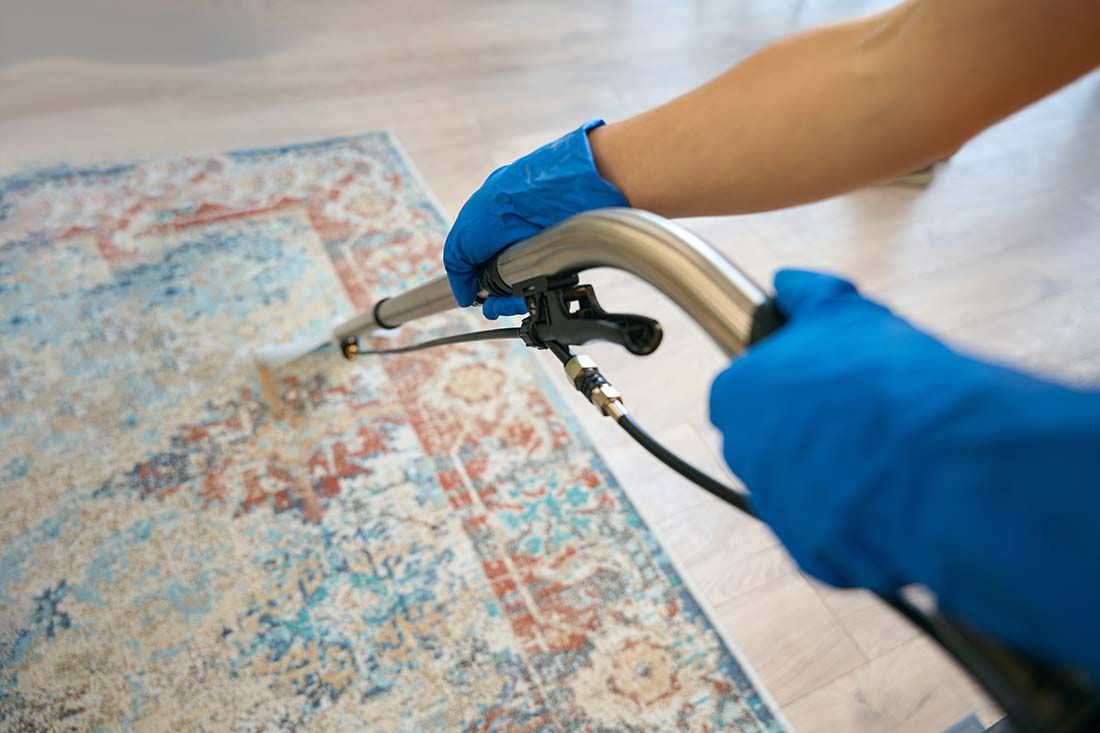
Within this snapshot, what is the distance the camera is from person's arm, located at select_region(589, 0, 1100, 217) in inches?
21.5

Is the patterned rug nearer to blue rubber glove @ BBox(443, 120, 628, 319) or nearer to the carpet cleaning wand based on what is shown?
the carpet cleaning wand

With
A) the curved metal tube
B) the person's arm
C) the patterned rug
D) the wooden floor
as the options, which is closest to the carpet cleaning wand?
the curved metal tube

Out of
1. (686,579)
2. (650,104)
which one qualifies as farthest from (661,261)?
(650,104)

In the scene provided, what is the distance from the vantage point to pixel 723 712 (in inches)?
48.0

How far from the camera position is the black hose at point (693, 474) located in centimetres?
48

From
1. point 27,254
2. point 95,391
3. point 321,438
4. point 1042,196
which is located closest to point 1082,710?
point 321,438

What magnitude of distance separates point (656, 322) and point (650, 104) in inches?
81.3

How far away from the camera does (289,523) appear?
1370 mm

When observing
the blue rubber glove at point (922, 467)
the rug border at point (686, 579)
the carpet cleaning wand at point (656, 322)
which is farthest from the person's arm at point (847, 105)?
the rug border at point (686, 579)

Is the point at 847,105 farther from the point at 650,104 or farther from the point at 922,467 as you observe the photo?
the point at 650,104

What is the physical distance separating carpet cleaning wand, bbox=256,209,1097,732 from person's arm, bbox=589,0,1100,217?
0.42 feet

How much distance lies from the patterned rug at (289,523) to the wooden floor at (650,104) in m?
Answer: 0.15

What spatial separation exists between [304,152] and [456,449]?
3.69 feet

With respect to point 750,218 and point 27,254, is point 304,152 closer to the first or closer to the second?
point 27,254
